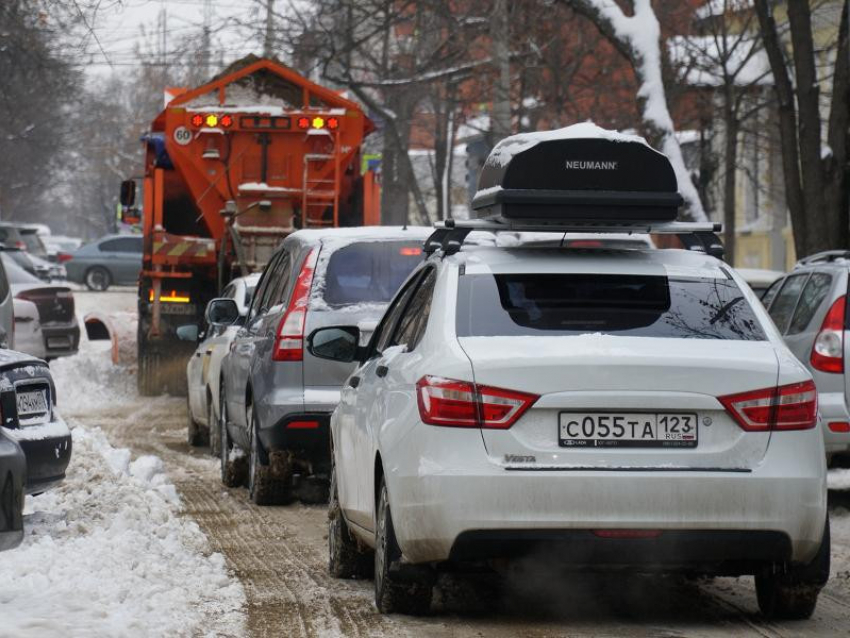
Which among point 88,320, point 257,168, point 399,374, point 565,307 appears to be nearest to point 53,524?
point 399,374

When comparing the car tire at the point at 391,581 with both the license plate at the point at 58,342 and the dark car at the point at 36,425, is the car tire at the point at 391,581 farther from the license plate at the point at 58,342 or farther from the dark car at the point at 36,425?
the license plate at the point at 58,342

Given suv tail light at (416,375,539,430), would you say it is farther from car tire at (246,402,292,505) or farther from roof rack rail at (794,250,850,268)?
roof rack rail at (794,250,850,268)

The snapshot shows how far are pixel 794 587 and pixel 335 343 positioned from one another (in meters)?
2.39

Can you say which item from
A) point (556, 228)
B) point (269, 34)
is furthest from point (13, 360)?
point (269, 34)

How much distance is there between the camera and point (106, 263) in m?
54.5

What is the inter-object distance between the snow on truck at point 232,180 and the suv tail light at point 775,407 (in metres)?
13.1

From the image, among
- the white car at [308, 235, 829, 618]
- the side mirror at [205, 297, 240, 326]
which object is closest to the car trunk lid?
the white car at [308, 235, 829, 618]

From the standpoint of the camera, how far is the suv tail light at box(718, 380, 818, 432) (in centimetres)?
607

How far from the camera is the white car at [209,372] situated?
44.1 ft

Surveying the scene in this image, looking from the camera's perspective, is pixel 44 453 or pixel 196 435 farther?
pixel 196 435

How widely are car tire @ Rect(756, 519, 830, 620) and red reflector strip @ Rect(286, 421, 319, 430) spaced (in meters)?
4.03

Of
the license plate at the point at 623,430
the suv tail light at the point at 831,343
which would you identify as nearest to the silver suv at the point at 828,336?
the suv tail light at the point at 831,343

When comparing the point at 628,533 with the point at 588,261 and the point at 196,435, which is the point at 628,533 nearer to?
the point at 588,261

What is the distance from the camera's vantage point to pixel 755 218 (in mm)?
48312
